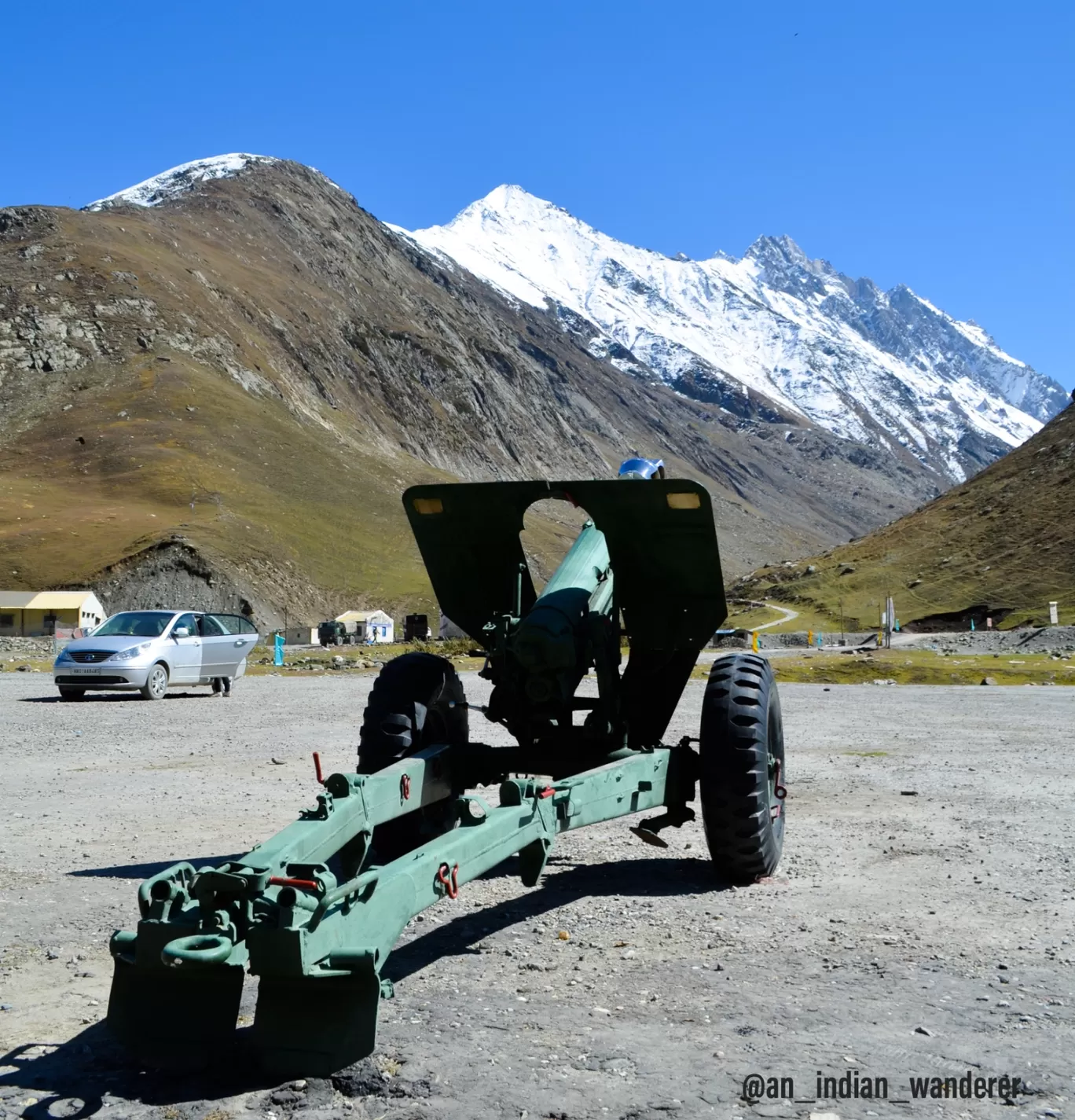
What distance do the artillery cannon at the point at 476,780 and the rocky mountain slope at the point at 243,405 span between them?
218 ft

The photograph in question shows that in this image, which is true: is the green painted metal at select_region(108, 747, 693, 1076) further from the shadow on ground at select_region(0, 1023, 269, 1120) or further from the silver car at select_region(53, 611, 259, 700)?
the silver car at select_region(53, 611, 259, 700)

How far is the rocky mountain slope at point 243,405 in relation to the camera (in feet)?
264

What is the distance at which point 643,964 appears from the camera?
20.0 feet

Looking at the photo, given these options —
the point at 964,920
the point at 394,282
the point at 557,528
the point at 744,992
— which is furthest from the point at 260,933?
the point at 394,282

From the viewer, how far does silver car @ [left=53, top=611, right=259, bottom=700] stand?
23.7 metres

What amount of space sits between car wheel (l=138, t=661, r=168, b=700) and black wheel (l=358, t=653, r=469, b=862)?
1691cm

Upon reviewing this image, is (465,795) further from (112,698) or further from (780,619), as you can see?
(780,619)

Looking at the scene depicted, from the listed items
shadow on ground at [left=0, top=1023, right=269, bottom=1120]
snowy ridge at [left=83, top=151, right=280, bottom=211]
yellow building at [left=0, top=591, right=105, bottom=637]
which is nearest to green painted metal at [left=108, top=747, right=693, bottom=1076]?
shadow on ground at [left=0, top=1023, right=269, bottom=1120]

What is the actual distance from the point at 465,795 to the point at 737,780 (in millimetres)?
1733

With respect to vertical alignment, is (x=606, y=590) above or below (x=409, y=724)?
above

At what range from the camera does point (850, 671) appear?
32312 mm

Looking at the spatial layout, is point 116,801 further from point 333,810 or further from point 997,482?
point 997,482

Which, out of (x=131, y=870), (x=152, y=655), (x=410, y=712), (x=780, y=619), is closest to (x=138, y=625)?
(x=152, y=655)

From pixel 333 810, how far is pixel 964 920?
3644mm
